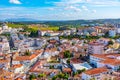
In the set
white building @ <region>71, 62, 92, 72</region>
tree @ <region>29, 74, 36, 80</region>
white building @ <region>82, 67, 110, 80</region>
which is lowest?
tree @ <region>29, 74, 36, 80</region>

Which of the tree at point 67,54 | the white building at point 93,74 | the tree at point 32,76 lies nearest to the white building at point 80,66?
the white building at point 93,74

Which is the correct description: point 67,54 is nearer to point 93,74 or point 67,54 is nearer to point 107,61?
point 107,61

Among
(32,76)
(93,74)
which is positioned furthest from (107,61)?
(32,76)

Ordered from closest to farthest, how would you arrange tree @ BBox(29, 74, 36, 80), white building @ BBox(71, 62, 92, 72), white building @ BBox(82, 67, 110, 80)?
white building @ BBox(82, 67, 110, 80)
tree @ BBox(29, 74, 36, 80)
white building @ BBox(71, 62, 92, 72)

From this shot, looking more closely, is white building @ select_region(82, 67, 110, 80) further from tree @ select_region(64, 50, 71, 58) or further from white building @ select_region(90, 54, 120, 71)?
tree @ select_region(64, 50, 71, 58)

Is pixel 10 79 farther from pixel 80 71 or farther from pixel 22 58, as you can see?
pixel 22 58

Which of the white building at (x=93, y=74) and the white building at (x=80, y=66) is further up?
the white building at (x=93, y=74)

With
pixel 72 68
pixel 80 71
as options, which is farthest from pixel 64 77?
pixel 72 68

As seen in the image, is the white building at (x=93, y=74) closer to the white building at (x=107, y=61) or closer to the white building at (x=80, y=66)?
the white building at (x=107, y=61)

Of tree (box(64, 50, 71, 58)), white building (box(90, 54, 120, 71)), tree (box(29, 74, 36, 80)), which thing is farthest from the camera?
tree (box(64, 50, 71, 58))

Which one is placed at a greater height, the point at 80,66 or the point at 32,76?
the point at 80,66

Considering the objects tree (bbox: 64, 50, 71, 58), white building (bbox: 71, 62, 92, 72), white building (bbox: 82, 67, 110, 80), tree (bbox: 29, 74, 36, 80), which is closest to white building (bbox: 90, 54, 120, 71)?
white building (bbox: 71, 62, 92, 72)
